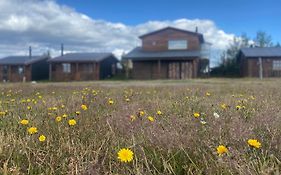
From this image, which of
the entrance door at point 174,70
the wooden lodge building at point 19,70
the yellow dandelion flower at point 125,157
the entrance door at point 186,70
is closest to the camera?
the yellow dandelion flower at point 125,157

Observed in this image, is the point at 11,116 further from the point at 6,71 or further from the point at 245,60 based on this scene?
the point at 6,71

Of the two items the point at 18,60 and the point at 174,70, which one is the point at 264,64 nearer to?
the point at 174,70

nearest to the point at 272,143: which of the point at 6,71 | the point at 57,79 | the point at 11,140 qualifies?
the point at 11,140

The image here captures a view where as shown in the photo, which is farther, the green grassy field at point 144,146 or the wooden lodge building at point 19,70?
the wooden lodge building at point 19,70

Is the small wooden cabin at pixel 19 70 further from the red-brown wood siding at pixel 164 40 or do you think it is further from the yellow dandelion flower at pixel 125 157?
the yellow dandelion flower at pixel 125 157

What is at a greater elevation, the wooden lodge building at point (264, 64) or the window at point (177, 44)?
the window at point (177, 44)

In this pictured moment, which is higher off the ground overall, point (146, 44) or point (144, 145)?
point (146, 44)

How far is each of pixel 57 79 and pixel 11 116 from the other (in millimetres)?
34095

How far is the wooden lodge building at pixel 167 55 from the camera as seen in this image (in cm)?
3184

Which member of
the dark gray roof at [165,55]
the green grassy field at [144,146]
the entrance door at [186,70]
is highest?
the dark gray roof at [165,55]

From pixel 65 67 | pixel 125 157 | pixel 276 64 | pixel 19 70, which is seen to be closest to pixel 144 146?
pixel 125 157

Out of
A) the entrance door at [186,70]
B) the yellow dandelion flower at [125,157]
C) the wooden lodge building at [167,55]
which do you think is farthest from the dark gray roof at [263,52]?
the yellow dandelion flower at [125,157]

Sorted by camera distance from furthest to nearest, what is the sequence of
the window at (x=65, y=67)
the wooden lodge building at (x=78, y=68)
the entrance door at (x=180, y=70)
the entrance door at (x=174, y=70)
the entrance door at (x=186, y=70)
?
the window at (x=65, y=67), the wooden lodge building at (x=78, y=68), the entrance door at (x=174, y=70), the entrance door at (x=180, y=70), the entrance door at (x=186, y=70)

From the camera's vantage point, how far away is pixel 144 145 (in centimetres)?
239
